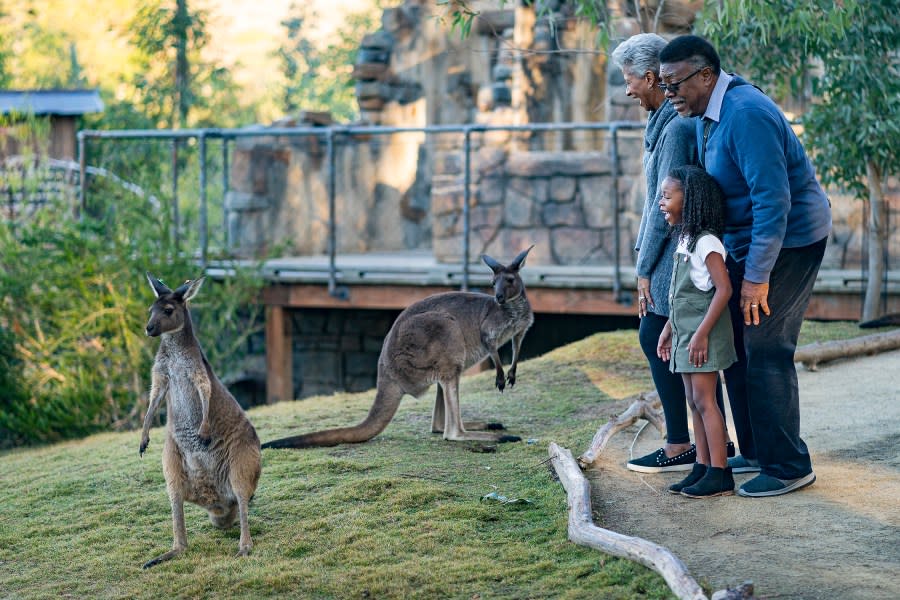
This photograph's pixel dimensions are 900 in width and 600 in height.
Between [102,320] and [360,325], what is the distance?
4042 mm

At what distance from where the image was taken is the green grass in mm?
4699

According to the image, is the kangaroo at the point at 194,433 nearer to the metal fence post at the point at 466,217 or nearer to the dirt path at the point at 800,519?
the dirt path at the point at 800,519

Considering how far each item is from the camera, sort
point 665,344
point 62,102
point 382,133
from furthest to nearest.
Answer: point 62,102 → point 382,133 → point 665,344

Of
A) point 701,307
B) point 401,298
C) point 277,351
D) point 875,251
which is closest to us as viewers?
point 701,307

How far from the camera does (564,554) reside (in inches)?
188

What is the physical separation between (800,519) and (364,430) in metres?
2.87

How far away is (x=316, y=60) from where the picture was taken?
31516mm

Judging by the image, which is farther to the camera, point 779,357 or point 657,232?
point 657,232

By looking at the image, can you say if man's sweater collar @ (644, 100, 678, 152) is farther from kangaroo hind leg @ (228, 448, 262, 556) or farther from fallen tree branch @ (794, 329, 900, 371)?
fallen tree branch @ (794, 329, 900, 371)

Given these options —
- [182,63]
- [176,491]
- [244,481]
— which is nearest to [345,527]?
[244,481]

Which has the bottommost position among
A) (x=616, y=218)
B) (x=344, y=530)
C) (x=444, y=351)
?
(x=344, y=530)

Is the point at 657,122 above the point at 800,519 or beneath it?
Result: above

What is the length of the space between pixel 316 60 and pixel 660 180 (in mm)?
27024

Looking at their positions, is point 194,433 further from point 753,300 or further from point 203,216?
point 203,216
